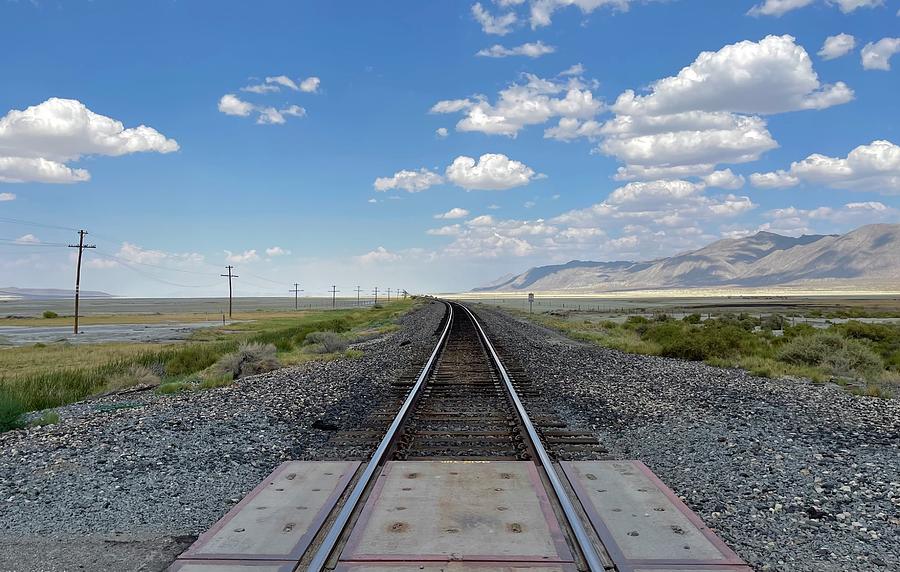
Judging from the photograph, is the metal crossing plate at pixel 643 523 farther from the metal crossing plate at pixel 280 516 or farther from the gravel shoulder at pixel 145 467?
the gravel shoulder at pixel 145 467

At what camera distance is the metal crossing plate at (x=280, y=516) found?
479 centimetres

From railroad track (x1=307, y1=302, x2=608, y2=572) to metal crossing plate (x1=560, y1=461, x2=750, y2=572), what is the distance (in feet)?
0.60

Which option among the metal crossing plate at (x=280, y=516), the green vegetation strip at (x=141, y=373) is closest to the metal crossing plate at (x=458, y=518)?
the metal crossing plate at (x=280, y=516)

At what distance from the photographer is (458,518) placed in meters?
5.36

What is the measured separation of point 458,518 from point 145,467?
160 inches

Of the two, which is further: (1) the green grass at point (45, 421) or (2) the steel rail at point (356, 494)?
(1) the green grass at point (45, 421)

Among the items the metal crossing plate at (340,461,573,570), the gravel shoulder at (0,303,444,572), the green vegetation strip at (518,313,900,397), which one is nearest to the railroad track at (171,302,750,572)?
the metal crossing plate at (340,461,573,570)

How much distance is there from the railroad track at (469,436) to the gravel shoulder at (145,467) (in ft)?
3.10

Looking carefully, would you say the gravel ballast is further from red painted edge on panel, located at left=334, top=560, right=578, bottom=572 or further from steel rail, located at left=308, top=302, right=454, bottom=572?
steel rail, located at left=308, top=302, right=454, bottom=572

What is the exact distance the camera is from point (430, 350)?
21.1 m

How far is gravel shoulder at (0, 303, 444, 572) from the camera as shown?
17.4 feet

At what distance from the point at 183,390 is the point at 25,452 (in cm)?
626

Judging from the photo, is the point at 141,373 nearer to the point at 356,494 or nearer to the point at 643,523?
the point at 356,494

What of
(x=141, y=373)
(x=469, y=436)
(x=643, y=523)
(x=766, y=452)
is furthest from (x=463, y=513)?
(x=141, y=373)
